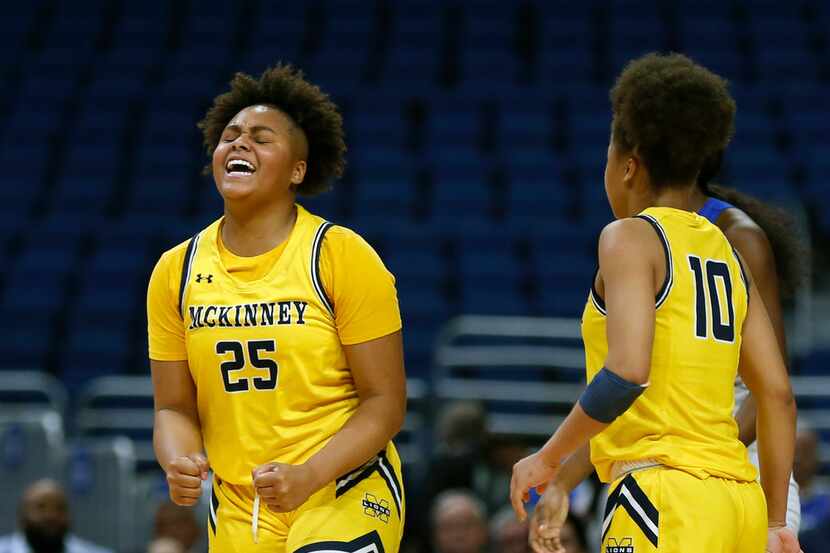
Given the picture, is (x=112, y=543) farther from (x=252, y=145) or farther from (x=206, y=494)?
(x=252, y=145)

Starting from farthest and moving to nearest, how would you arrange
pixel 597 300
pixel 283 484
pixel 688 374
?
pixel 283 484 → pixel 597 300 → pixel 688 374

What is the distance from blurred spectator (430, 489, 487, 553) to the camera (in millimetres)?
6715

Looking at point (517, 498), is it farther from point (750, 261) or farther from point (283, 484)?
point (750, 261)

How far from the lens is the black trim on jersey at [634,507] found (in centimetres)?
294

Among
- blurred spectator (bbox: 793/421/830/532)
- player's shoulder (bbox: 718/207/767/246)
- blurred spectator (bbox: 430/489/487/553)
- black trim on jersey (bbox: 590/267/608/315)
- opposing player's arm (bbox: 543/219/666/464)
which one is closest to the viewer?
opposing player's arm (bbox: 543/219/666/464)

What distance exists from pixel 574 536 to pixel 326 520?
3.33 meters

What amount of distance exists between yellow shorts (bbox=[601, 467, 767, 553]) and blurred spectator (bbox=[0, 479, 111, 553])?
196 inches

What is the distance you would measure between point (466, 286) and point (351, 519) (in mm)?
6505

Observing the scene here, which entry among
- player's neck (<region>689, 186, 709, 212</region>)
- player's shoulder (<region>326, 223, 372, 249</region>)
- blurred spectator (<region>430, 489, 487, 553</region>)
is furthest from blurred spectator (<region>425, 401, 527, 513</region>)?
player's shoulder (<region>326, 223, 372, 249</region>)

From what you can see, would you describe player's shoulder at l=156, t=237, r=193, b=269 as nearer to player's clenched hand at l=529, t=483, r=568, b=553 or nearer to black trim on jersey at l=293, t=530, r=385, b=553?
black trim on jersey at l=293, t=530, r=385, b=553

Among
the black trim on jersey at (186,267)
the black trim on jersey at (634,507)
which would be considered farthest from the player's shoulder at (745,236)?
the black trim on jersey at (186,267)

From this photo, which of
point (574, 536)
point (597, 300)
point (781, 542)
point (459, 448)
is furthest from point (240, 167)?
point (459, 448)

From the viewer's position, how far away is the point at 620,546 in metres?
2.98

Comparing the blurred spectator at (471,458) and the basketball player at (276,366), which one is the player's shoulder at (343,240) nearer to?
the basketball player at (276,366)
